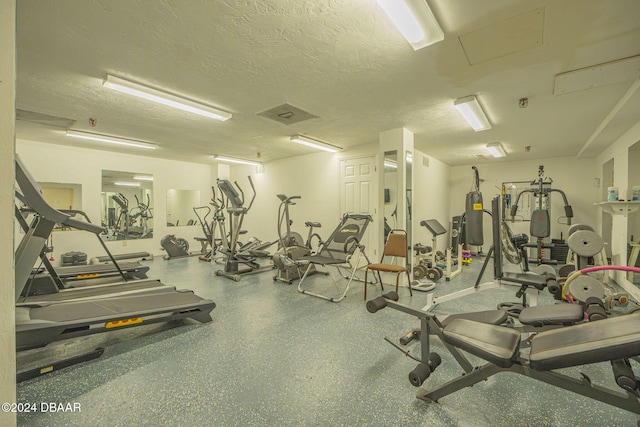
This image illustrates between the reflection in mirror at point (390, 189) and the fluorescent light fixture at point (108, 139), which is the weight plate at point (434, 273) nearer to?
the reflection in mirror at point (390, 189)

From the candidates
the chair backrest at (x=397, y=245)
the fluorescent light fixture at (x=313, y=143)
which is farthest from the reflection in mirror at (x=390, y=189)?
the fluorescent light fixture at (x=313, y=143)

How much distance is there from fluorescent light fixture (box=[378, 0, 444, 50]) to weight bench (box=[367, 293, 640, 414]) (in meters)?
2.00

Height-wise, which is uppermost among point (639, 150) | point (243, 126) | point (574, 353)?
point (243, 126)

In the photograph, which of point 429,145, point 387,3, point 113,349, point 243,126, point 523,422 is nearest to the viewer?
point 523,422

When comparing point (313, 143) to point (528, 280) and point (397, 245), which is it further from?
point (528, 280)

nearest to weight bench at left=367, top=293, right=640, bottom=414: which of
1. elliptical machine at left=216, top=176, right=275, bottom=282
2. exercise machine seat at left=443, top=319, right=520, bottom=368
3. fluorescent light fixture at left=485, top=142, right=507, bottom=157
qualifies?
exercise machine seat at left=443, top=319, right=520, bottom=368

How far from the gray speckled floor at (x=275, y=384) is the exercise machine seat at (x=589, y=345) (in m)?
0.55

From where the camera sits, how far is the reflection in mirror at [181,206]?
7469mm

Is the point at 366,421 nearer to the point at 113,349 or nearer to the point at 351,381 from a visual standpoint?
the point at 351,381

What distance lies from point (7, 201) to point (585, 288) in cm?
453

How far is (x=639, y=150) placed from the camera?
500cm

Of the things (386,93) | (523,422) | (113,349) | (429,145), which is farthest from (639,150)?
(113,349)

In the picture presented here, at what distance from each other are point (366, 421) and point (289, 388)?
54 centimetres

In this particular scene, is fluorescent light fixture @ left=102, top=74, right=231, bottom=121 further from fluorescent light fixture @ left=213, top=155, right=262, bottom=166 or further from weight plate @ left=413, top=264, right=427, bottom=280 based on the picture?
weight plate @ left=413, top=264, right=427, bottom=280
